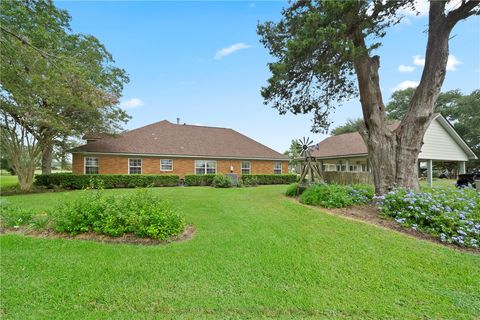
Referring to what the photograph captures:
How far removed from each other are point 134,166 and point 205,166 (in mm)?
5676

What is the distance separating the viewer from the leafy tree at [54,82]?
7391 mm

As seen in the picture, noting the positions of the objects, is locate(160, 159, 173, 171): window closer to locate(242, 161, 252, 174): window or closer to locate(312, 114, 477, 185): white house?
locate(242, 161, 252, 174): window

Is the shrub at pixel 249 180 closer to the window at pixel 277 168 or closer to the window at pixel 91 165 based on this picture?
the window at pixel 277 168

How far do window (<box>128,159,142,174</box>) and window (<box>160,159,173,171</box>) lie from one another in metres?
1.65

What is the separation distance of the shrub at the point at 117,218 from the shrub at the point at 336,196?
16.0ft

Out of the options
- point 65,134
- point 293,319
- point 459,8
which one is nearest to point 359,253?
point 293,319

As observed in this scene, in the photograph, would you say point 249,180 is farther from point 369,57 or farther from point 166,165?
point 369,57

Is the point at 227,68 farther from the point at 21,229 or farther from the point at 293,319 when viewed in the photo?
the point at 293,319

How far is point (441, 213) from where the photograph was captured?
16.6 ft

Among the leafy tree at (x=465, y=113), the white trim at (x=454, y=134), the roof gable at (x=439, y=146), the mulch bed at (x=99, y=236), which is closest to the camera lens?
the mulch bed at (x=99, y=236)

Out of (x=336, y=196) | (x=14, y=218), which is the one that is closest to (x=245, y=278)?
(x=336, y=196)

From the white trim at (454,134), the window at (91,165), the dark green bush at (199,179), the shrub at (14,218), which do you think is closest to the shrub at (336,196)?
the shrub at (14,218)

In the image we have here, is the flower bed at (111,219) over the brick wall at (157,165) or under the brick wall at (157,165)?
under

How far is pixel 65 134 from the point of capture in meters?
14.1
